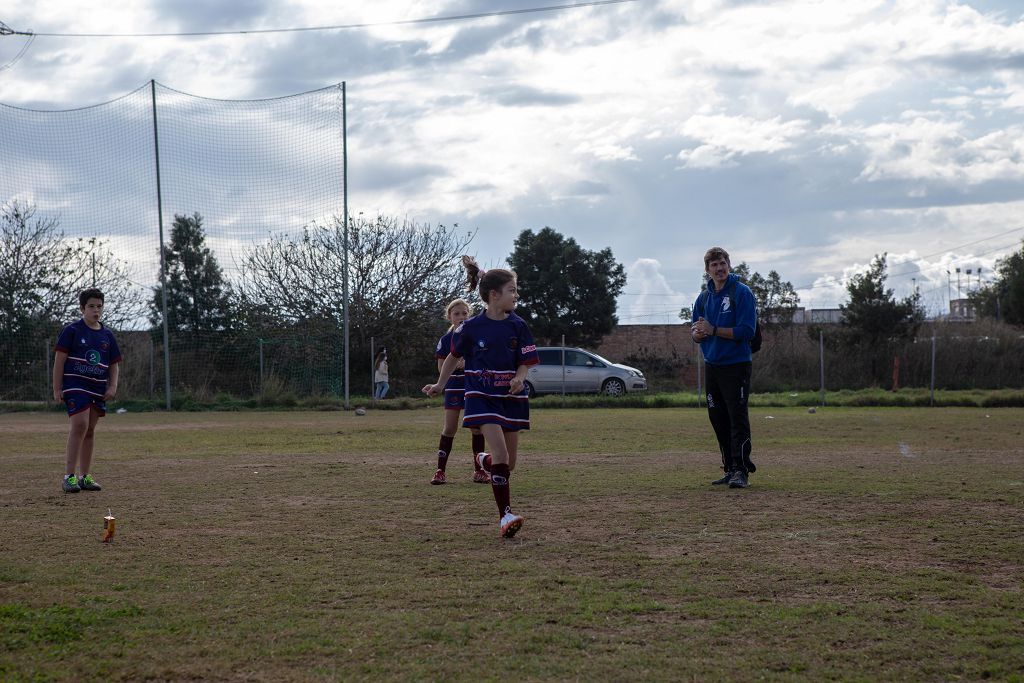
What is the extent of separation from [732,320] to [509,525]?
3.41m

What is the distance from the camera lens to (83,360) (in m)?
8.64

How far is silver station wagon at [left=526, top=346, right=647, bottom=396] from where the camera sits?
27.8m

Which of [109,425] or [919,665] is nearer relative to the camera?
[919,665]

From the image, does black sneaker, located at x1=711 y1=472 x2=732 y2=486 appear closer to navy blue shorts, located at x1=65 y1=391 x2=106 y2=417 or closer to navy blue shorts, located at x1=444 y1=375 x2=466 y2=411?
navy blue shorts, located at x1=444 y1=375 x2=466 y2=411

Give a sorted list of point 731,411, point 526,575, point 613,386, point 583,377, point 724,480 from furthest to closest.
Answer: point 613,386 < point 583,377 < point 731,411 < point 724,480 < point 526,575

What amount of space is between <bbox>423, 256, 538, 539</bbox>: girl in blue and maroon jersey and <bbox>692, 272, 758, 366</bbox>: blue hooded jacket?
7.99 feet

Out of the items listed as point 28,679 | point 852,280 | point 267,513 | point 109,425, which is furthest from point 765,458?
point 852,280

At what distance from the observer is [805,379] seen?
3120 cm

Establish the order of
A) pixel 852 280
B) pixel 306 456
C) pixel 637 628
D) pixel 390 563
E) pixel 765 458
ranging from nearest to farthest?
pixel 637 628 < pixel 390 563 < pixel 765 458 < pixel 306 456 < pixel 852 280

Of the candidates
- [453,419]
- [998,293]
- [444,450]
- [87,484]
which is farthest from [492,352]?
[998,293]

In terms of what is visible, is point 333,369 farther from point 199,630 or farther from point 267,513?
point 199,630

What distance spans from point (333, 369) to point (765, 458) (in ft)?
59.5

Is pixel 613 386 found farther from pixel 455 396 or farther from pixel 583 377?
pixel 455 396

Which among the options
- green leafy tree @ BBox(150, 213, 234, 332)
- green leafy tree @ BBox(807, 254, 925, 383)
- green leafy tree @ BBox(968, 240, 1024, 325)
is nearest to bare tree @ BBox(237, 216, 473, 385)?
green leafy tree @ BBox(150, 213, 234, 332)
